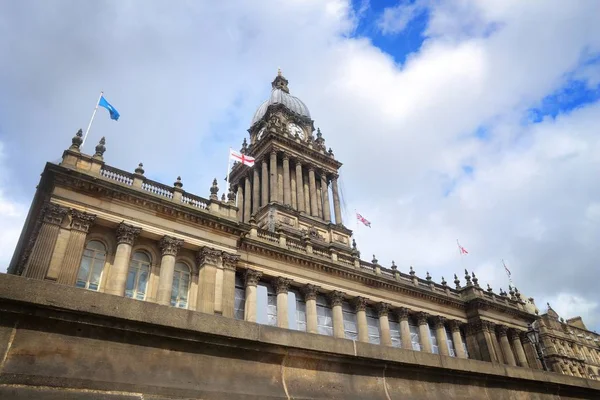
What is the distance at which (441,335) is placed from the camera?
3984 centimetres

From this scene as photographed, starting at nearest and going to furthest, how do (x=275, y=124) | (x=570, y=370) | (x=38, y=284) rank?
1. (x=38, y=284)
2. (x=275, y=124)
3. (x=570, y=370)

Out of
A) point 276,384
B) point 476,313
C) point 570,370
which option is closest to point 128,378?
point 276,384

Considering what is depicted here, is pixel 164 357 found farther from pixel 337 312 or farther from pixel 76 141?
pixel 337 312

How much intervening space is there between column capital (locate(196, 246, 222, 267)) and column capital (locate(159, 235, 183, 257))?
1.51 m

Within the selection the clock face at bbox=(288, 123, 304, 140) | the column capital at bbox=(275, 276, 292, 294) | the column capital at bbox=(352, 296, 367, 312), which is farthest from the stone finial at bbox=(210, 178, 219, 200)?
the clock face at bbox=(288, 123, 304, 140)

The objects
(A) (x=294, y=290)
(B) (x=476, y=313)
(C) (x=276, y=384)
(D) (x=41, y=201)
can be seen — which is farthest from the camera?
(B) (x=476, y=313)

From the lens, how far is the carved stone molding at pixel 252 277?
100ft

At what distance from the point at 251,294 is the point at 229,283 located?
2.75 metres

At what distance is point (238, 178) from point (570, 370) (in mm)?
56395

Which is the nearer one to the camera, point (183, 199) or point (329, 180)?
point (183, 199)

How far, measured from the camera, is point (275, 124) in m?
57.4

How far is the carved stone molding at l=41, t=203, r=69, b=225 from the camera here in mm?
23641

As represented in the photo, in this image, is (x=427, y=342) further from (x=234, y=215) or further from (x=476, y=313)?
(x=234, y=215)

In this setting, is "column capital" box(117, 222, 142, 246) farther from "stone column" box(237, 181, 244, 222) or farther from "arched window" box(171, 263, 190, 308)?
"stone column" box(237, 181, 244, 222)
